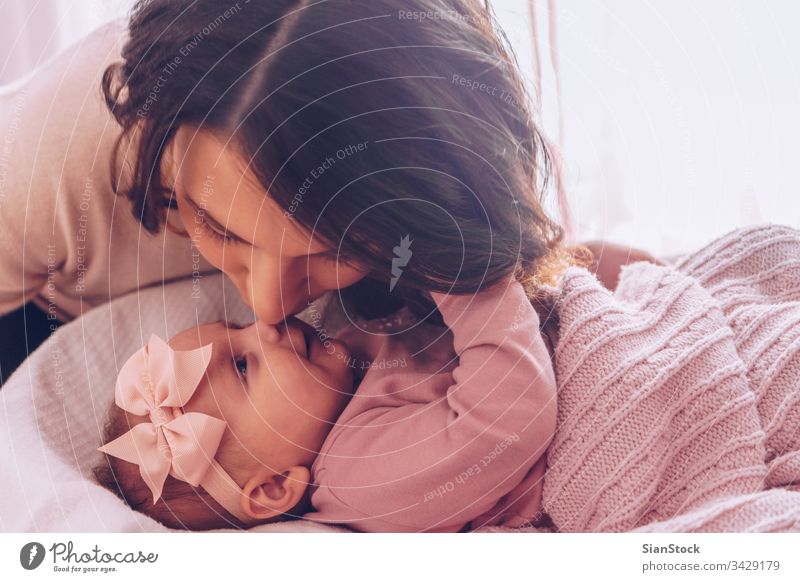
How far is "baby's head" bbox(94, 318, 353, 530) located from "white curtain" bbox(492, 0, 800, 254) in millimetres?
248

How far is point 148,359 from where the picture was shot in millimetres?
456

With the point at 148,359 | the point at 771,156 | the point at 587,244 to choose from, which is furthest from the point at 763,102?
the point at 148,359

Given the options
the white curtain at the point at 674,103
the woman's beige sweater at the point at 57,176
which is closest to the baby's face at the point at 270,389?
the woman's beige sweater at the point at 57,176

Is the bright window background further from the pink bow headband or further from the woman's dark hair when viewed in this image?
the pink bow headband

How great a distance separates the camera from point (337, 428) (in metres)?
0.44

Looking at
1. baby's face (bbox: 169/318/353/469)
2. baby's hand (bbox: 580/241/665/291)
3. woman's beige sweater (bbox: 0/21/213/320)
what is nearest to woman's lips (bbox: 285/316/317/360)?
baby's face (bbox: 169/318/353/469)

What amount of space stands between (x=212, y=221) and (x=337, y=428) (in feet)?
0.53

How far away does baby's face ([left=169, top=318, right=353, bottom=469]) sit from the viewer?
17.0 inches

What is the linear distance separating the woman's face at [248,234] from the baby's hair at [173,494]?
0.32ft

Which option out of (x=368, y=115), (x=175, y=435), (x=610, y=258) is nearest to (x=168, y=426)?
(x=175, y=435)

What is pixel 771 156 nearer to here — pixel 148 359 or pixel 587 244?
pixel 587 244

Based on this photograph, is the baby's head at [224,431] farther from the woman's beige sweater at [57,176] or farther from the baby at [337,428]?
the woman's beige sweater at [57,176]

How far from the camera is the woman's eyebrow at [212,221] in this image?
0.43 meters

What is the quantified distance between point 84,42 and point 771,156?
1.69 ft
